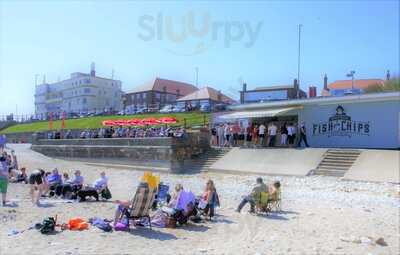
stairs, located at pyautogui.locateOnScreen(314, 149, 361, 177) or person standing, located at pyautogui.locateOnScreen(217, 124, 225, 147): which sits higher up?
person standing, located at pyautogui.locateOnScreen(217, 124, 225, 147)

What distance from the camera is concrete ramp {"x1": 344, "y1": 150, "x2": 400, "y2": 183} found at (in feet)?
63.3

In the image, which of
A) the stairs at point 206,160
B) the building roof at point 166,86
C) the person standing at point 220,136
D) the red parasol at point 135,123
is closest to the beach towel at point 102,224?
the stairs at point 206,160

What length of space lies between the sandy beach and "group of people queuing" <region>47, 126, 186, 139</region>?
10.7m

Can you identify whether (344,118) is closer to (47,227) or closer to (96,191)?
(96,191)

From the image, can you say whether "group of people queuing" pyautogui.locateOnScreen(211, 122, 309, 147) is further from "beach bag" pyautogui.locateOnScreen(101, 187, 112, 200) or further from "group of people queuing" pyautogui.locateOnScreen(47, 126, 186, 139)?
"beach bag" pyautogui.locateOnScreen(101, 187, 112, 200)

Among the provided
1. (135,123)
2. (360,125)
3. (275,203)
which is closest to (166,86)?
(135,123)

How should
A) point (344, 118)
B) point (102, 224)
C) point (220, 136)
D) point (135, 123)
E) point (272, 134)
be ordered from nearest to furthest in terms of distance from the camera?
1. point (102, 224)
2. point (344, 118)
3. point (272, 134)
4. point (220, 136)
5. point (135, 123)

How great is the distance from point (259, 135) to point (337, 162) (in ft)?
20.4

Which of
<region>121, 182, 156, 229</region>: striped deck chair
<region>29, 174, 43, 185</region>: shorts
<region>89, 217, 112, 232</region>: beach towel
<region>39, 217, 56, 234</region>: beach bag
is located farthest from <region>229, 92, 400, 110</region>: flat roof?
<region>39, 217, 56, 234</region>: beach bag

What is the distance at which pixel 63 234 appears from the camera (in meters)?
10.3

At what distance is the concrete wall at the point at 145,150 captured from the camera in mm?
26016

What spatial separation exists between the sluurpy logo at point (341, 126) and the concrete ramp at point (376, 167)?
258 centimetres

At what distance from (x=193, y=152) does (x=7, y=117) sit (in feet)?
167

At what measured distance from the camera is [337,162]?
2192 cm
